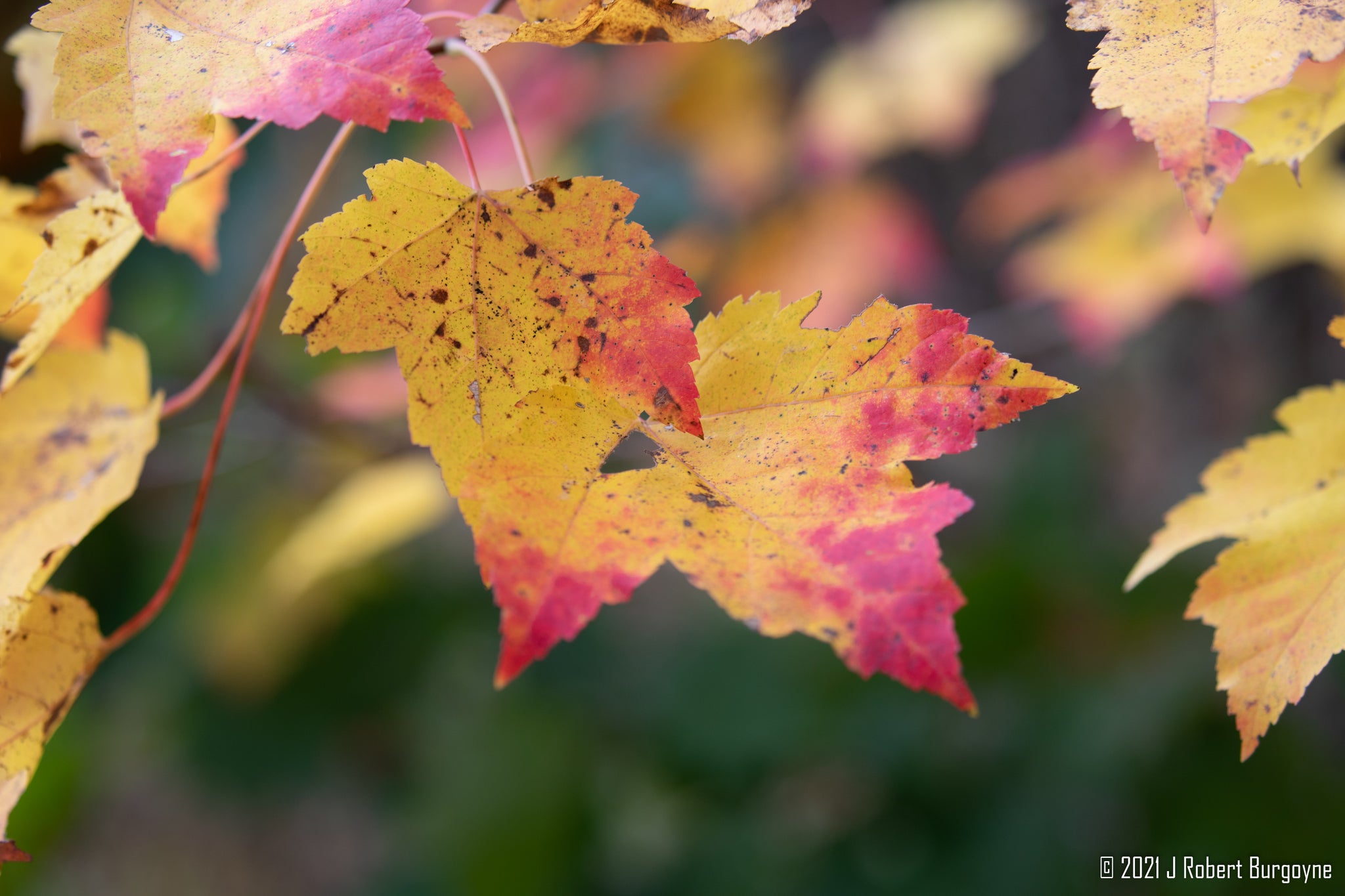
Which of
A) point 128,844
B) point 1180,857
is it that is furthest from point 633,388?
point 128,844

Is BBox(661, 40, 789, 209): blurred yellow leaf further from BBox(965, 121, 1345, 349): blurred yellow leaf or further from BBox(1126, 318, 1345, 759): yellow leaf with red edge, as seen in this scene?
BBox(1126, 318, 1345, 759): yellow leaf with red edge

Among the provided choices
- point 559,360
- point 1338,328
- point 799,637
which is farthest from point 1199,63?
point 799,637

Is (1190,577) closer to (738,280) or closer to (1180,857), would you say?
(1180,857)

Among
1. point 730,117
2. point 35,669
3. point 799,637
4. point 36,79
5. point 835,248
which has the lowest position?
point 799,637

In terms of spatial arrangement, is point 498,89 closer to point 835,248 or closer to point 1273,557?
point 1273,557

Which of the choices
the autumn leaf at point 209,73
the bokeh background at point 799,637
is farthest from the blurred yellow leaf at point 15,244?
the bokeh background at point 799,637

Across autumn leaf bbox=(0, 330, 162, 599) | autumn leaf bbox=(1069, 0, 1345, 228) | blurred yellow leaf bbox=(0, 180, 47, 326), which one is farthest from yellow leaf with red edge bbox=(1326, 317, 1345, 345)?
blurred yellow leaf bbox=(0, 180, 47, 326)
